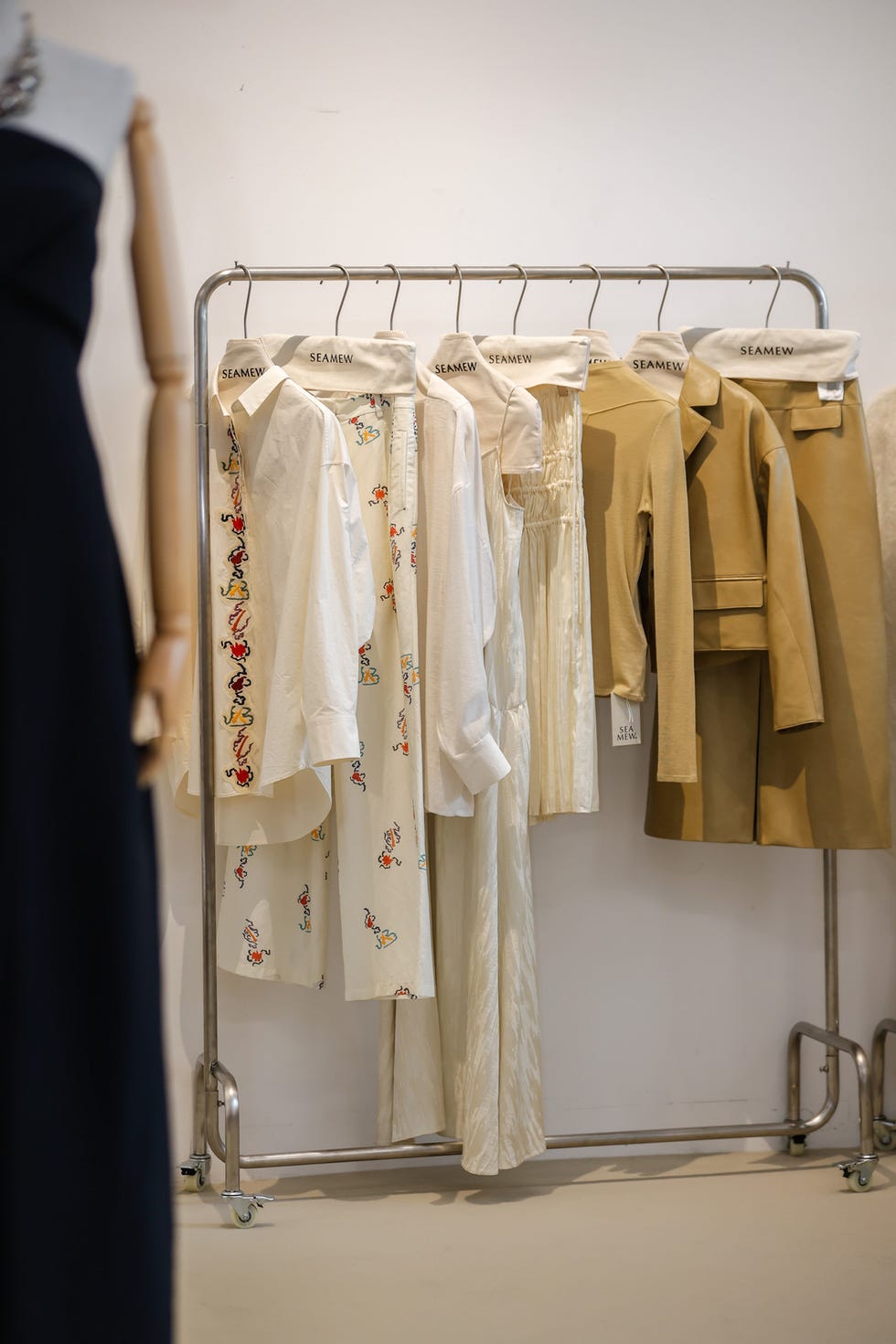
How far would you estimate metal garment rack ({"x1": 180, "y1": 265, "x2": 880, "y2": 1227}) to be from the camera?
2.38 m

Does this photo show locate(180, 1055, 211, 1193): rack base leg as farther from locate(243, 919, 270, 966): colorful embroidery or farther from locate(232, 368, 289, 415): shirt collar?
locate(232, 368, 289, 415): shirt collar

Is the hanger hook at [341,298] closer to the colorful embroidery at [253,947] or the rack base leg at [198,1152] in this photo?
the colorful embroidery at [253,947]

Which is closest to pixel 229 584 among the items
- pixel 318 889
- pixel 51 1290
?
pixel 318 889

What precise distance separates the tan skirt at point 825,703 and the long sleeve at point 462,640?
1.74 ft

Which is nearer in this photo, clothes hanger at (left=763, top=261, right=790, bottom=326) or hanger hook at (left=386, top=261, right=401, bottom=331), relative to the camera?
hanger hook at (left=386, top=261, right=401, bottom=331)

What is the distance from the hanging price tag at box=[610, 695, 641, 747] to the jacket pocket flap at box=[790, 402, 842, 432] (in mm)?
696

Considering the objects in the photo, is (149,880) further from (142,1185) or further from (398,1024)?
(398,1024)

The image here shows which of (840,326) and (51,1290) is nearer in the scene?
(51,1290)

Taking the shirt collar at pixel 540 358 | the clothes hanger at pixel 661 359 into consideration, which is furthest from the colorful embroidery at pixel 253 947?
the clothes hanger at pixel 661 359

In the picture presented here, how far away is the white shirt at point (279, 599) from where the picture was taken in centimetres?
220

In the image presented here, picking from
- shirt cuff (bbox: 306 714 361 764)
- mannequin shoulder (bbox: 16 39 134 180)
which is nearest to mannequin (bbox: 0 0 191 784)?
mannequin shoulder (bbox: 16 39 134 180)

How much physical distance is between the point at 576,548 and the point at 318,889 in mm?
861

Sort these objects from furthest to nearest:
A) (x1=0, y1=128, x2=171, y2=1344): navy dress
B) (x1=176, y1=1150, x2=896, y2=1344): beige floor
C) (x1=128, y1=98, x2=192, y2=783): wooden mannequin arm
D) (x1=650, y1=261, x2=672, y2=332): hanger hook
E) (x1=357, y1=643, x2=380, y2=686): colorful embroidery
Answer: (x1=650, y1=261, x2=672, y2=332): hanger hook
(x1=357, y1=643, x2=380, y2=686): colorful embroidery
(x1=176, y1=1150, x2=896, y2=1344): beige floor
(x1=128, y1=98, x2=192, y2=783): wooden mannequin arm
(x1=0, y1=128, x2=171, y2=1344): navy dress

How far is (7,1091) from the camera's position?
991 millimetres
